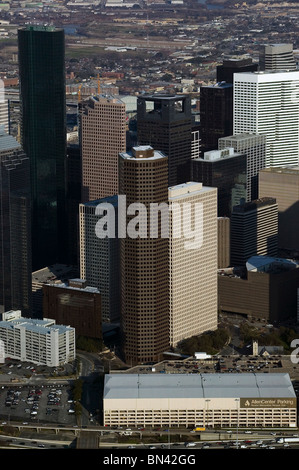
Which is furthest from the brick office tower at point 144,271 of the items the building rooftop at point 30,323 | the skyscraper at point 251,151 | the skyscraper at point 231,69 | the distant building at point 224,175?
the skyscraper at point 231,69

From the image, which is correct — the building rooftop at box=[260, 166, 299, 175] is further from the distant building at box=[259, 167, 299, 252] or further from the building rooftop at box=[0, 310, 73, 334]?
the building rooftop at box=[0, 310, 73, 334]

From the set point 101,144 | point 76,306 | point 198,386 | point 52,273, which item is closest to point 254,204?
point 101,144

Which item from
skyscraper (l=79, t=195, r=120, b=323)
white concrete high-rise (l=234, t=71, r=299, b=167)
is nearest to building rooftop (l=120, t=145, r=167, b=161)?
skyscraper (l=79, t=195, r=120, b=323)

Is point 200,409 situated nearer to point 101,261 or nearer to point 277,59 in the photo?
point 101,261
